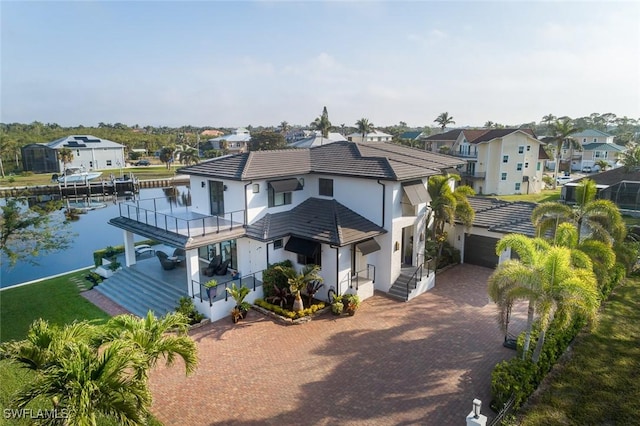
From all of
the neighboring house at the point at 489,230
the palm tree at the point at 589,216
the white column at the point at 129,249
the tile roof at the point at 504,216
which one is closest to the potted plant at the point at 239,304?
the white column at the point at 129,249

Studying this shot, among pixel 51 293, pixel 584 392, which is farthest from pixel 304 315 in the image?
pixel 51 293

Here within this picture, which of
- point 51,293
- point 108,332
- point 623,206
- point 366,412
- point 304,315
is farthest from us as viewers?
point 623,206

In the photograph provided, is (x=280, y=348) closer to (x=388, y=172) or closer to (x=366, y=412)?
(x=366, y=412)

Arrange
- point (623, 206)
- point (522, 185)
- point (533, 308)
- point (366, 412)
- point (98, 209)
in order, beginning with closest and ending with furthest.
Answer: point (366, 412) → point (533, 308) → point (623, 206) → point (98, 209) → point (522, 185)

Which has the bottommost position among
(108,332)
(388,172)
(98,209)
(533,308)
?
(98,209)

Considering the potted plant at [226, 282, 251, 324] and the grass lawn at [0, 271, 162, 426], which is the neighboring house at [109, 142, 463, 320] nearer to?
the potted plant at [226, 282, 251, 324]

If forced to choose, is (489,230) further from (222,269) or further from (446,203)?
(222,269)
